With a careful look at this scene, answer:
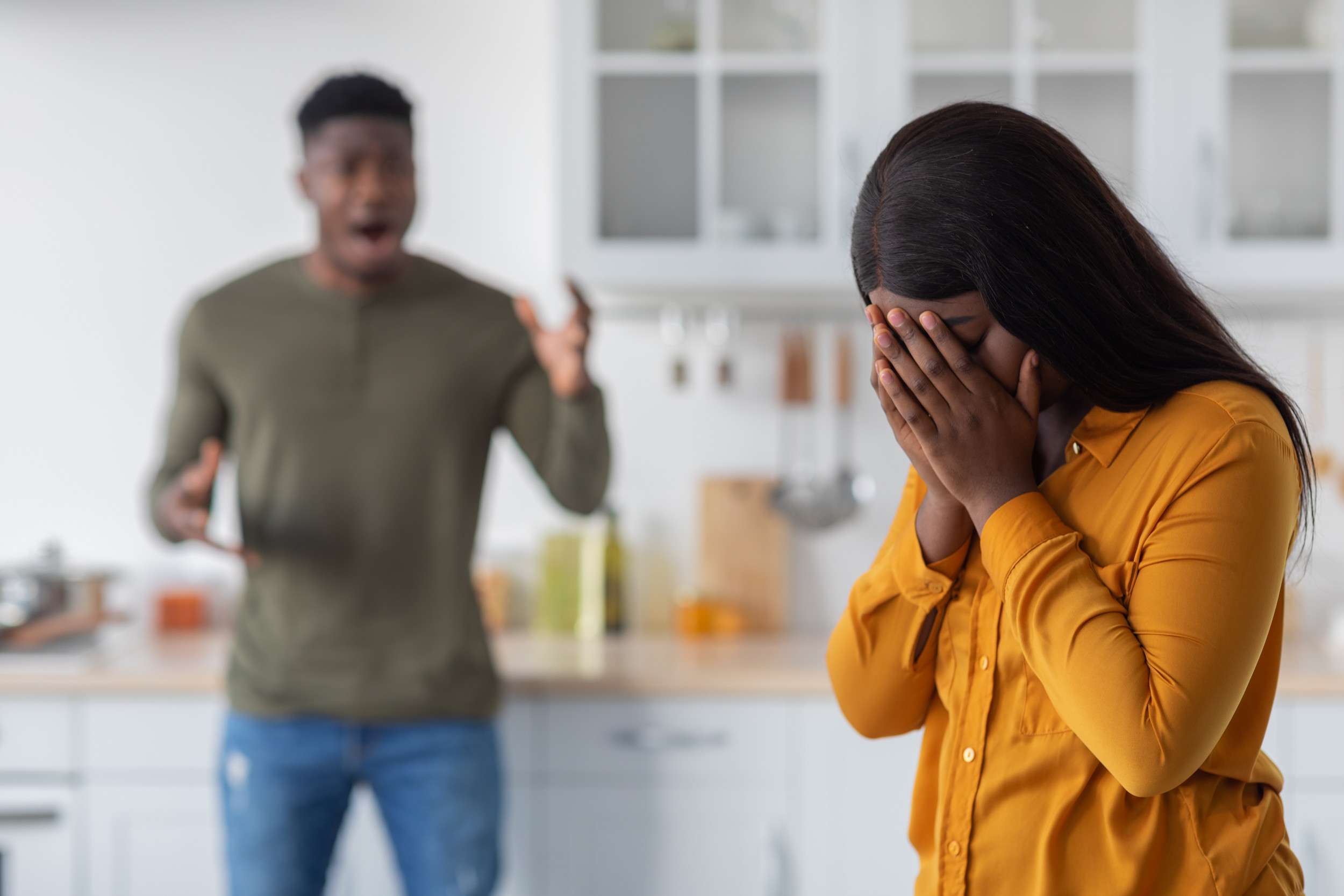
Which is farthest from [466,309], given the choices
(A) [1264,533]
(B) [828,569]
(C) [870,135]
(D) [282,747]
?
(A) [1264,533]

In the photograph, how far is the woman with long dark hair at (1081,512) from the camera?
0.67m

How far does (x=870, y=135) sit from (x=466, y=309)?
915 mm

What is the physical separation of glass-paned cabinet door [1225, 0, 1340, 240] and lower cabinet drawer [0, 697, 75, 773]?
2.45 m

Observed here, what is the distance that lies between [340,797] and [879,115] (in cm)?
161

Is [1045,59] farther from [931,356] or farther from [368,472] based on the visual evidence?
[931,356]

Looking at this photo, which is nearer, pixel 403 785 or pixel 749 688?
pixel 403 785

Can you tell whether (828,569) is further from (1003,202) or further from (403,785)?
(1003,202)

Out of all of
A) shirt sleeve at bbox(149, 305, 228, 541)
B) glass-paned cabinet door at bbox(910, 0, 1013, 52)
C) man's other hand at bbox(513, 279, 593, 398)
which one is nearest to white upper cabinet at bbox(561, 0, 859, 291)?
glass-paned cabinet door at bbox(910, 0, 1013, 52)

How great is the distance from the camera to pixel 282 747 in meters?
1.65

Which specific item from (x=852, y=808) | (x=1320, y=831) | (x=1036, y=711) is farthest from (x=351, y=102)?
(x=1320, y=831)

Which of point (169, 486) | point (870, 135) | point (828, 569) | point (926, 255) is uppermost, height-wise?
point (870, 135)

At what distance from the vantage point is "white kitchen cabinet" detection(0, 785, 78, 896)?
1956mm

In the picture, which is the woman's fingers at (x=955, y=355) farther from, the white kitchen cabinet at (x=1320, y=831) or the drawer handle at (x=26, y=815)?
the drawer handle at (x=26, y=815)

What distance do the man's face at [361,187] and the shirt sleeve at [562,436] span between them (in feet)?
1.02
